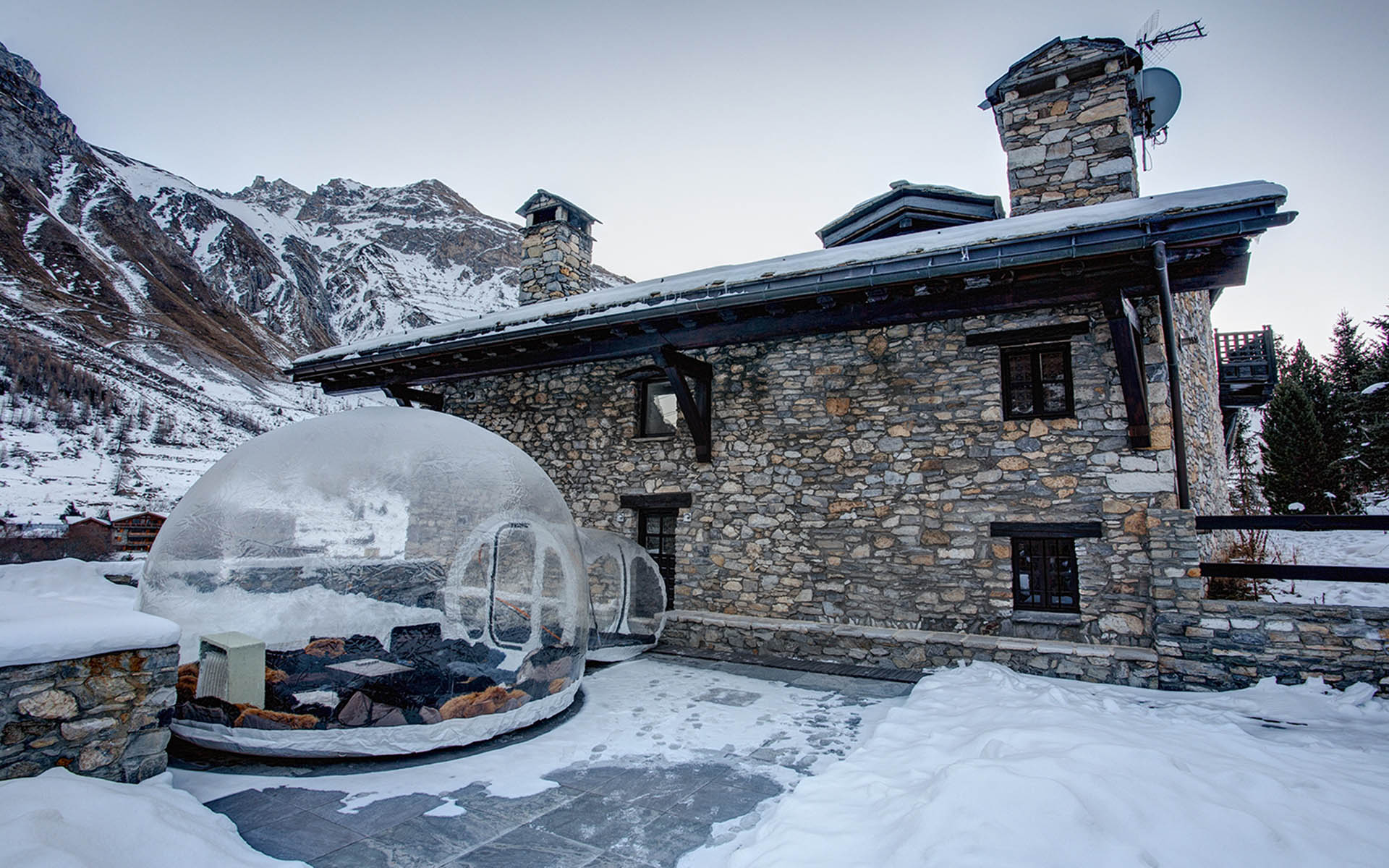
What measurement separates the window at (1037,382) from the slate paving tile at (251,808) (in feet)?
21.2

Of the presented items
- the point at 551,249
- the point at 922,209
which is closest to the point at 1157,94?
the point at 922,209

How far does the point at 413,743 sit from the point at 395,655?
4.70 ft

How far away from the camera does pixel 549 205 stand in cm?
1073

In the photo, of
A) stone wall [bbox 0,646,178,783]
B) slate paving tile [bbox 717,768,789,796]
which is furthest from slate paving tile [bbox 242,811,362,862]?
slate paving tile [bbox 717,768,789,796]

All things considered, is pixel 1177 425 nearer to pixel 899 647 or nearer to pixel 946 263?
pixel 946 263

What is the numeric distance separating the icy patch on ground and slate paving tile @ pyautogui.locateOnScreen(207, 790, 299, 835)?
9 cm

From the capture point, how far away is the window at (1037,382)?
6.14m

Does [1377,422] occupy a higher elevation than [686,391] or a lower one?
higher

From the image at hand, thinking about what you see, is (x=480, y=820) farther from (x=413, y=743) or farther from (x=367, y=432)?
(x=367, y=432)

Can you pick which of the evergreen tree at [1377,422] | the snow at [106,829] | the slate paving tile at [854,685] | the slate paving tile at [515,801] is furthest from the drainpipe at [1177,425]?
the evergreen tree at [1377,422]

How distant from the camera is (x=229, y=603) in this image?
4.39 m

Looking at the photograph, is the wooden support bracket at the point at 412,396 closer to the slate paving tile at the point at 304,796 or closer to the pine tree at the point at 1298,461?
the slate paving tile at the point at 304,796

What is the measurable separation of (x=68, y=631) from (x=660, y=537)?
5.77 metres

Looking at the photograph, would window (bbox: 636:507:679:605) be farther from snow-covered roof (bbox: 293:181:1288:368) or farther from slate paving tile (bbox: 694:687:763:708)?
snow-covered roof (bbox: 293:181:1288:368)
